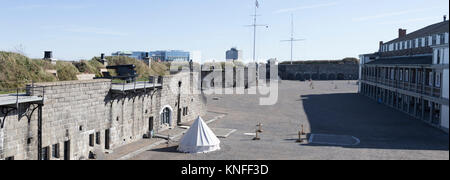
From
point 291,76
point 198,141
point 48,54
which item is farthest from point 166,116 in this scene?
point 291,76

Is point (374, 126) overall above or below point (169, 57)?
below

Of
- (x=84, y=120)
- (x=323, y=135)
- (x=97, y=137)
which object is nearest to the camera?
(x=84, y=120)

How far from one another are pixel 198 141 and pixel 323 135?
900cm

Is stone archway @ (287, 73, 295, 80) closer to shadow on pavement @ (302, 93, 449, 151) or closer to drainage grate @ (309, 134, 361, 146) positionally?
shadow on pavement @ (302, 93, 449, 151)

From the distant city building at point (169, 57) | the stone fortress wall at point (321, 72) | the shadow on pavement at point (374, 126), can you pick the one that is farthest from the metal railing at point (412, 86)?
the stone fortress wall at point (321, 72)

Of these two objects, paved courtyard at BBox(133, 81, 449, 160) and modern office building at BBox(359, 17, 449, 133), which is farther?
modern office building at BBox(359, 17, 449, 133)

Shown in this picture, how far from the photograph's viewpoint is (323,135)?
24.0 m

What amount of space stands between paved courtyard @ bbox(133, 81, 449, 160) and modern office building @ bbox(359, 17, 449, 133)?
1.40m

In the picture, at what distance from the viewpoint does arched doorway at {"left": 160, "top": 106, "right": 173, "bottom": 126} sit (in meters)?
26.8

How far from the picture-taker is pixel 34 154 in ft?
53.1

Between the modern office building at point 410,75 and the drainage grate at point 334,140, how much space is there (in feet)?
16.2

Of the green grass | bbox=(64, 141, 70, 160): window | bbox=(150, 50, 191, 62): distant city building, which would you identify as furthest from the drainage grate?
bbox=(150, 50, 191, 62): distant city building

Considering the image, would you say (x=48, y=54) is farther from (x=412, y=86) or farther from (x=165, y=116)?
(x=412, y=86)
